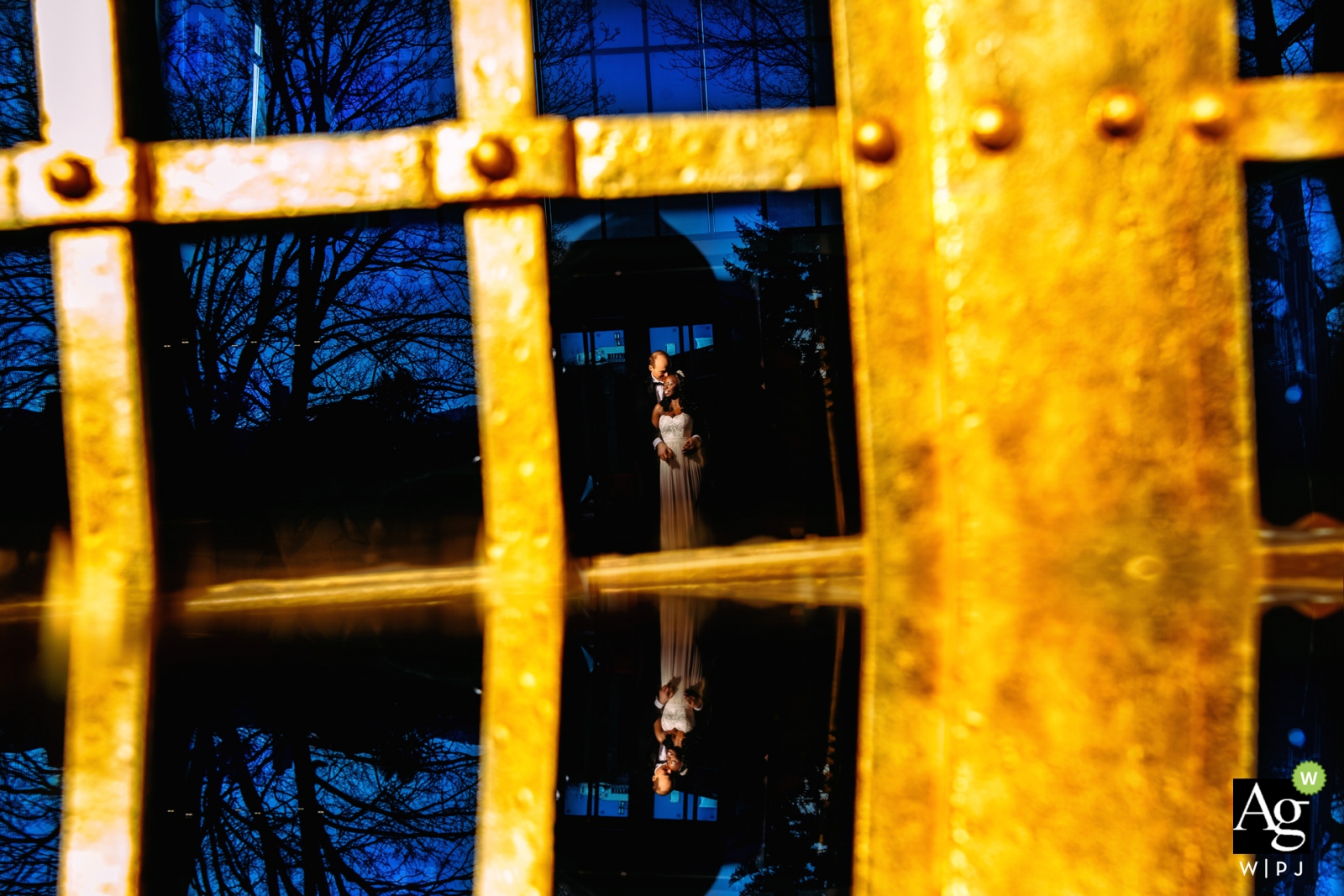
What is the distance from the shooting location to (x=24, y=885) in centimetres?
57

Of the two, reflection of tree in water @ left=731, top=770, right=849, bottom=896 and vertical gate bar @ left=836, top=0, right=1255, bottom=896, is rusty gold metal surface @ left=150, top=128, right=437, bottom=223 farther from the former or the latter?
reflection of tree in water @ left=731, top=770, right=849, bottom=896

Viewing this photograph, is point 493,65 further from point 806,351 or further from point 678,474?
point 806,351

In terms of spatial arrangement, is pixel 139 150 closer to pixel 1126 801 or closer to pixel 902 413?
pixel 902 413

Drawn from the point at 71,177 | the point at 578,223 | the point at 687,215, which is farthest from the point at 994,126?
the point at 687,215

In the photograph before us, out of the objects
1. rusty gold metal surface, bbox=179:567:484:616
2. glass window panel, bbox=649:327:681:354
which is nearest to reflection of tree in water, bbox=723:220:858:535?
glass window panel, bbox=649:327:681:354

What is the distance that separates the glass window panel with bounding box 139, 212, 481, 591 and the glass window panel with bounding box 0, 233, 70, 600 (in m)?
0.15

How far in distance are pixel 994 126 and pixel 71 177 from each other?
79 cm

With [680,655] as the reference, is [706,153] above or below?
above

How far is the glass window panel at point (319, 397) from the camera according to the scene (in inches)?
59.2

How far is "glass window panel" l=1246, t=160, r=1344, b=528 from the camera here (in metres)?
1.35

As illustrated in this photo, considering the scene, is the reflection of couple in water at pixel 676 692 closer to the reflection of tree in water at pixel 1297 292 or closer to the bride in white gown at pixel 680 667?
the bride in white gown at pixel 680 667

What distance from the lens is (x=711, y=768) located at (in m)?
0.61

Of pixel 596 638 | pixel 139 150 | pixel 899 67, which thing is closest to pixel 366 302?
pixel 139 150

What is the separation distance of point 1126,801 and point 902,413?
A: 1.03 feet
